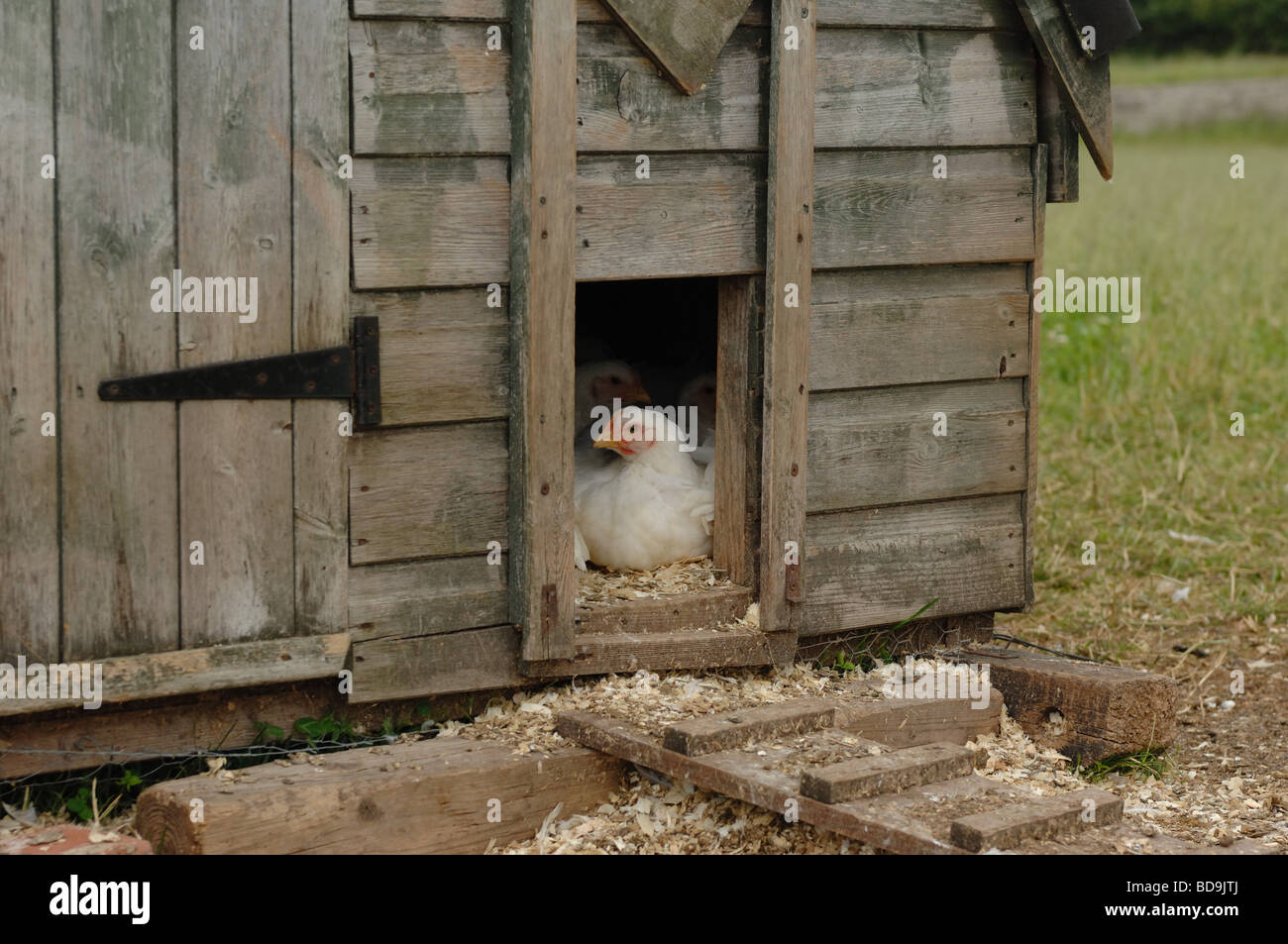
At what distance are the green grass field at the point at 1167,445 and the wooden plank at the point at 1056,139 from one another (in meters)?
2.01

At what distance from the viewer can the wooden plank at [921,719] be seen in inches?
170

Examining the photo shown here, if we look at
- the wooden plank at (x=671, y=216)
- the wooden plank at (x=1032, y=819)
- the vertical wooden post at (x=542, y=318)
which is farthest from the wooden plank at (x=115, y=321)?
the wooden plank at (x=1032, y=819)

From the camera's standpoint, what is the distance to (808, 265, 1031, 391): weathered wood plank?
4.51m

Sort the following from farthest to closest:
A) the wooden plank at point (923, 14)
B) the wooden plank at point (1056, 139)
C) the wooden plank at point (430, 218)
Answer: the wooden plank at point (1056, 139) < the wooden plank at point (923, 14) < the wooden plank at point (430, 218)

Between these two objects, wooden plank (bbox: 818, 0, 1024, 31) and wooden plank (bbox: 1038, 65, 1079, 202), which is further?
wooden plank (bbox: 1038, 65, 1079, 202)

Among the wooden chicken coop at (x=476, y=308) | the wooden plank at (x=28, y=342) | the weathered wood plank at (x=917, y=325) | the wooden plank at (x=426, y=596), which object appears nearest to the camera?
the wooden plank at (x=28, y=342)

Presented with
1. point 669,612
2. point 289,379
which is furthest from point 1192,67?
point 289,379

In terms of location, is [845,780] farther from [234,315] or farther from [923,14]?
[923,14]

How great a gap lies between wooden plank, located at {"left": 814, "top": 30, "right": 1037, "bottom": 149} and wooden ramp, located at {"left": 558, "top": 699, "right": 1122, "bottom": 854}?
1.70 meters

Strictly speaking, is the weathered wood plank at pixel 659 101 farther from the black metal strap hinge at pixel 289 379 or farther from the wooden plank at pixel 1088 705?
the wooden plank at pixel 1088 705

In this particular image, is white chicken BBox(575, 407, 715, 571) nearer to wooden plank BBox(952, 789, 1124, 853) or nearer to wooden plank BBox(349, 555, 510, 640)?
wooden plank BBox(349, 555, 510, 640)

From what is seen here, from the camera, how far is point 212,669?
12.2 feet

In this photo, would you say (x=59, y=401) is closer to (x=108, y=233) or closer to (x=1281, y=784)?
(x=108, y=233)

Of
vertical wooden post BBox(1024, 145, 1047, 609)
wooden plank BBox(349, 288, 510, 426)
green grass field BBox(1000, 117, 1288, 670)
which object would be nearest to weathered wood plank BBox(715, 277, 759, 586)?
wooden plank BBox(349, 288, 510, 426)
